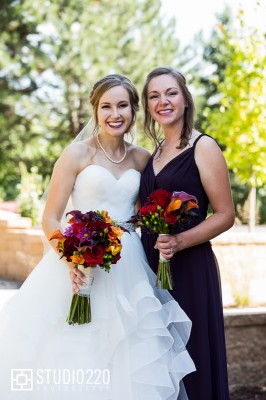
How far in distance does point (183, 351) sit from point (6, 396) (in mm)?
970

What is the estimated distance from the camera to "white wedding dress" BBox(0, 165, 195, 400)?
3150 millimetres

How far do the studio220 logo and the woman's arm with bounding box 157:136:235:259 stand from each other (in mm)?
845

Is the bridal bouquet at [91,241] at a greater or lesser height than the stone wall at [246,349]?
greater

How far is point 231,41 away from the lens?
11039mm

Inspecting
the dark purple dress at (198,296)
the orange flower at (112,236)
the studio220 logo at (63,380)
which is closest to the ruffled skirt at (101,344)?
the studio220 logo at (63,380)

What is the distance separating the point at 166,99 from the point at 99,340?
56.2 inches

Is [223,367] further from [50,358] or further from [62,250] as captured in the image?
[62,250]

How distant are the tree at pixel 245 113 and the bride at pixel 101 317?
6768 millimetres

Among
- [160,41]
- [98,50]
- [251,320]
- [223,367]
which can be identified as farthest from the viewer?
[160,41]

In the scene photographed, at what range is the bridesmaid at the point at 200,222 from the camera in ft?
11.4

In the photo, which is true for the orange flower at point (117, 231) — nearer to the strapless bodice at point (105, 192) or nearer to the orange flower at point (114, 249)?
the orange flower at point (114, 249)

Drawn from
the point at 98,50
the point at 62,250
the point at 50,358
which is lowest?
the point at 50,358

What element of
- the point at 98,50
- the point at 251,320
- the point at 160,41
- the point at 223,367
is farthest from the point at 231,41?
the point at 160,41

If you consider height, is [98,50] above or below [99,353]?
above
